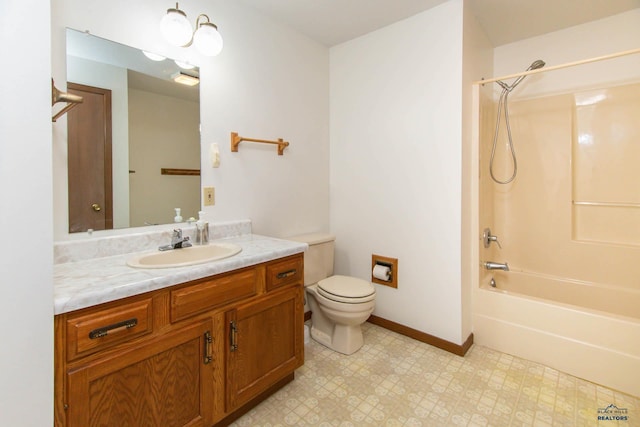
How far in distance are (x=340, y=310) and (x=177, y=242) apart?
1079mm

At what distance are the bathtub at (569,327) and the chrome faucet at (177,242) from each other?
6.52ft

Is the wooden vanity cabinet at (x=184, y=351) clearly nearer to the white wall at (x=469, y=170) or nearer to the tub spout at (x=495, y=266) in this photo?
the white wall at (x=469, y=170)

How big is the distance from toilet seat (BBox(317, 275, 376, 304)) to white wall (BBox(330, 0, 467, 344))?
1.27 feet

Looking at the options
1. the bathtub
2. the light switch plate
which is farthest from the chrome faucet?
the bathtub

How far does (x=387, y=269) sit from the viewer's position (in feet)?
7.94

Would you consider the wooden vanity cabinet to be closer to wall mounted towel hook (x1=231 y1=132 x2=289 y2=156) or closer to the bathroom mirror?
the bathroom mirror

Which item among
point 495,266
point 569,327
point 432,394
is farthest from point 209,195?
point 569,327

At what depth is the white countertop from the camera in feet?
3.16

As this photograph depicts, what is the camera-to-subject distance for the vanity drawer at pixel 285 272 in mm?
1585

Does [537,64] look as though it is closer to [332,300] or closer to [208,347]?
[332,300]

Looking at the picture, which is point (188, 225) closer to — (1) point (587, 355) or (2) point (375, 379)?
(2) point (375, 379)

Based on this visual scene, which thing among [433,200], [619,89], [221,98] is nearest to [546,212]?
[619,89]

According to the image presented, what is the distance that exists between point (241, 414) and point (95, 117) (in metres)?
1.61

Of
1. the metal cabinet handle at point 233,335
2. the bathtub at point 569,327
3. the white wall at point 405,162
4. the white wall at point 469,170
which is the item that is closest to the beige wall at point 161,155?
the metal cabinet handle at point 233,335
